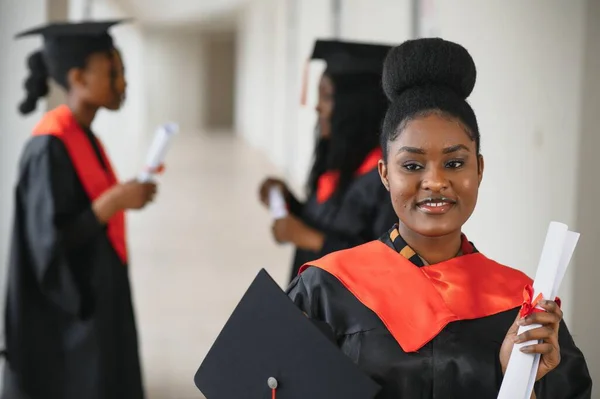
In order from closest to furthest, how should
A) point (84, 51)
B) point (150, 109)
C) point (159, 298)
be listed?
1. point (84, 51)
2. point (159, 298)
3. point (150, 109)

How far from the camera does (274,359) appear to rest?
144 centimetres

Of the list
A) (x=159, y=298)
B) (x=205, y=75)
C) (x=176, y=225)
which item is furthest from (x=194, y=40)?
(x=159, y=298)

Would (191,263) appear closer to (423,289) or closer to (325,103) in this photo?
(325,103)

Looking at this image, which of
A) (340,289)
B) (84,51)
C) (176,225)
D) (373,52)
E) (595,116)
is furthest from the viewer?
(176,225)

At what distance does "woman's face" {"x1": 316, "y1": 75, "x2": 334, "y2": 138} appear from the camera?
311cm

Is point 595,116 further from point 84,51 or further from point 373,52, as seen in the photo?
point 84,51

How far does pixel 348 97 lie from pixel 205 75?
3118 cm

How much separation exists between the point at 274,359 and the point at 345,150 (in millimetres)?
1716

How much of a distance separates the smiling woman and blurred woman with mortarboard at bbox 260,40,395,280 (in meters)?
1.27

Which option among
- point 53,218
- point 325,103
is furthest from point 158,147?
point 325,103

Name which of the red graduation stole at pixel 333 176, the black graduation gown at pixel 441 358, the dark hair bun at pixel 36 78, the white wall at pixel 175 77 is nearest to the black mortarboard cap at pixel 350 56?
the red graduation stole at pixel 333 176

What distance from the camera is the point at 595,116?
2.35 meters

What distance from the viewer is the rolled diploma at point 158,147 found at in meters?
3.17

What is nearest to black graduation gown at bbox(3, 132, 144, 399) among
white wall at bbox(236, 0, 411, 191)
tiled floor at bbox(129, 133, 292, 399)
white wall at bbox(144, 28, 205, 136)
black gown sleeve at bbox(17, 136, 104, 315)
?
black gown sleeve at bbox(17, 136, 104, 315)
